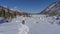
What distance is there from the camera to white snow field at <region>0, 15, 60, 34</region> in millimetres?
2139

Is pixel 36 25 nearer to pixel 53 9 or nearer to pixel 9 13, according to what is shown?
pixel 53 9

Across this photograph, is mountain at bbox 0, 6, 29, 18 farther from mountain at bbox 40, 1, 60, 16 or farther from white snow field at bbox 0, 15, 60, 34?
mountain at bbox 40, 1, 60, 16

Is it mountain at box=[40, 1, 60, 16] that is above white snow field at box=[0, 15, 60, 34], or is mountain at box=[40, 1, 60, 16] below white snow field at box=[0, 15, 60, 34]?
above

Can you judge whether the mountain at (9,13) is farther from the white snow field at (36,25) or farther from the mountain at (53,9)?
the mountain at (53,9)

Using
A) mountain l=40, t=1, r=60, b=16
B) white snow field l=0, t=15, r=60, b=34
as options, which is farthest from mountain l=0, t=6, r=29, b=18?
mountain l=40, t=1, r=60, b=16

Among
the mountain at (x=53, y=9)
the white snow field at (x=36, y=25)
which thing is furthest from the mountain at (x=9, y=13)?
the mountain at (x=53, y=9)

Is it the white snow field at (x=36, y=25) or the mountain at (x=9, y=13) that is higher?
the mountain at (x=9, y=13)

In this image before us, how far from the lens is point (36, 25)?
7.61ft

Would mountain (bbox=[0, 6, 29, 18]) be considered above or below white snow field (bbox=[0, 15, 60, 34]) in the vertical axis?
above

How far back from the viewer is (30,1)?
82.6 inches

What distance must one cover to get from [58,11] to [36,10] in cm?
35

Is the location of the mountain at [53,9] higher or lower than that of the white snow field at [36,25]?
higher

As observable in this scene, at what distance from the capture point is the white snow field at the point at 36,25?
7.02 ft

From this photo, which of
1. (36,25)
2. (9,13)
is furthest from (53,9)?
(9,13)
